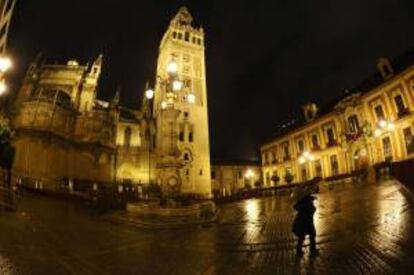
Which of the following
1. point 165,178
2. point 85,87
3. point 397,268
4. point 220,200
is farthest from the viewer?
point 85,87

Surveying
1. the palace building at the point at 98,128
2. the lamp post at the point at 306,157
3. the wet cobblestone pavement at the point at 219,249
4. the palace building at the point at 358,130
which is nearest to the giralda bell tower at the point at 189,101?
the palace building at the point at 98,128

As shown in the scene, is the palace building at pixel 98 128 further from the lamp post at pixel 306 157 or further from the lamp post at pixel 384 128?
the lamp post at pixel 384 128

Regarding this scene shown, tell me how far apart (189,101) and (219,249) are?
1714 inches

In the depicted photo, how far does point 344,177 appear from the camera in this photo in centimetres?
2820

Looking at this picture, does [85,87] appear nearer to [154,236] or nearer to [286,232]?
[154,236]

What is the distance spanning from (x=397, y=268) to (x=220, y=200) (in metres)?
26.9

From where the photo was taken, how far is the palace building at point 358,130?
3094 cm

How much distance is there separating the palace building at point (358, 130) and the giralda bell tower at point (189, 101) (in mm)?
13114

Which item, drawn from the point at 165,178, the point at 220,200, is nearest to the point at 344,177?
the point at 220,200

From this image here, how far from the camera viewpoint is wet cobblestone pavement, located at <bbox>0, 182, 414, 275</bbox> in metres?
5.66

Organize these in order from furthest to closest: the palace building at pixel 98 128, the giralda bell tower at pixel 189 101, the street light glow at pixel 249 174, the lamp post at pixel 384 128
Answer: the street light glow at pixel 249 174 → the giralda bell tower at pixel 189 101 → the palace building at pixel 98 128 → the lamp post at pixel 384 128

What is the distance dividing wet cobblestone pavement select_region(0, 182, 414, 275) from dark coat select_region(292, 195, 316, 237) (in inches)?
21.0

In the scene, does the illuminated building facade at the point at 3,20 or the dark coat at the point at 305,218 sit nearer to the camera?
the dark coat at the point at 305,218

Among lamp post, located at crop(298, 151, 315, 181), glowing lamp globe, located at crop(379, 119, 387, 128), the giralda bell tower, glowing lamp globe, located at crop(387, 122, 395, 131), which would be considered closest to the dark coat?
glowing lamp globe, located at crop(379, 119, 387, 128)
